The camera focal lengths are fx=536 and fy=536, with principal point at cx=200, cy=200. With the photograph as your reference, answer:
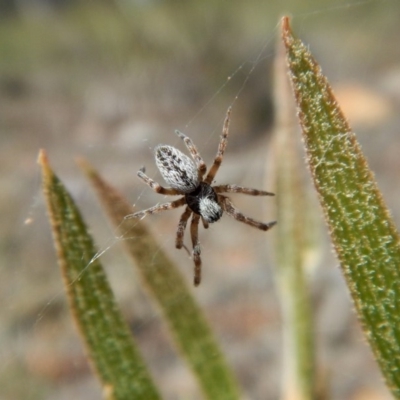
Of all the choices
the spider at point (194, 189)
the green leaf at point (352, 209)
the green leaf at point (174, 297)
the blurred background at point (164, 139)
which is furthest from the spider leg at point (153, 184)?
the green leaf at point (352, 209)

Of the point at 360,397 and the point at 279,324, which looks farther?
the point at 279,324

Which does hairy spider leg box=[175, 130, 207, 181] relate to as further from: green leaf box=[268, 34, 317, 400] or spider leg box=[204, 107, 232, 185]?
green leaf box=[268, 34, 317, 400]

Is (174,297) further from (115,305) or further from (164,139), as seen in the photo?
(164,139)

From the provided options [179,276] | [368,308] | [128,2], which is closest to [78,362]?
[179,276]

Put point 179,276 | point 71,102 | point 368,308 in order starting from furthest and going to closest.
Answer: point 71,102
point 179,276
point 368,308

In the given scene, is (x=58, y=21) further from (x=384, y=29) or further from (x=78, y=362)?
(x=78, y=362)

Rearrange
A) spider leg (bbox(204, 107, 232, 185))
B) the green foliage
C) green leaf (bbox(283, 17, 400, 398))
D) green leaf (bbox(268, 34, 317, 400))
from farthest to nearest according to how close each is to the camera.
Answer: spider leg (bbox(204, 107, 232, 185)), green leaf (bbox(268, 34, 317, 400)), the green foliage, green leaf (bbox(283, 17, 400, 398))

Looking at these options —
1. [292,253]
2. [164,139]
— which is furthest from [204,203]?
[164,139]

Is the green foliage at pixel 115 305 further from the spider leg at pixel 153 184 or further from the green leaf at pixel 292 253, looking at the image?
the spider leg at pixel 153 184

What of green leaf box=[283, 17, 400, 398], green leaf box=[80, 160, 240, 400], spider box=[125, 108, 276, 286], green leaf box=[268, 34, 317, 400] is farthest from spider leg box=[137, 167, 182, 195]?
green leaf box=[283, 17, 400, 398]
